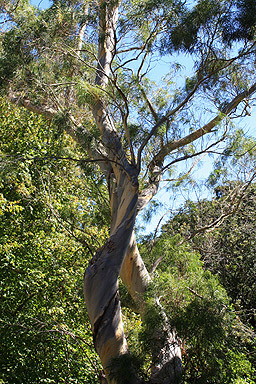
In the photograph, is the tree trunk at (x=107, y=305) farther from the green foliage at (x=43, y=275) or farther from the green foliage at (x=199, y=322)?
the green foliage at (x=43, y=275)

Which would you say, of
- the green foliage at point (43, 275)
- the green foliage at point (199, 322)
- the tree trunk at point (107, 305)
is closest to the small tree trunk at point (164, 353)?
the green foliage at point (199, 322)

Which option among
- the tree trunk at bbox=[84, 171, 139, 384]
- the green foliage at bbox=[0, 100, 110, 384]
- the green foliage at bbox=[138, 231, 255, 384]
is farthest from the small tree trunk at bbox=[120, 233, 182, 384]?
the green foliage at bbox=[0, 100, 110, 384]

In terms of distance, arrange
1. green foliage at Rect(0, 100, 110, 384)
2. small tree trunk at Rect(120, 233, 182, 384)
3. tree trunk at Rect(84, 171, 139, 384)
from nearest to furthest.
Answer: tree trunk at Rect(84, 171, 139, 384)
small tree trunk at Rect(120, 233, 182, 384)
green foliage at Rect(0, 100, 110, 384)

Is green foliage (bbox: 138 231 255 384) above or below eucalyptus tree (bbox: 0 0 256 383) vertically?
below

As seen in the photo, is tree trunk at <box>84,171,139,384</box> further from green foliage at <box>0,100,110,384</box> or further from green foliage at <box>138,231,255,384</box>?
green foliage at <box>0,100,110,384</box>

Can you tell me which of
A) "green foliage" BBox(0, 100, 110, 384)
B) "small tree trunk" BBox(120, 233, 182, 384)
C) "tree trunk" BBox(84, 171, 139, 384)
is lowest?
"small tree trunk" BBox(120, 233, 182, 384)

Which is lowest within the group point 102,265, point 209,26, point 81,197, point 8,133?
point 102,265

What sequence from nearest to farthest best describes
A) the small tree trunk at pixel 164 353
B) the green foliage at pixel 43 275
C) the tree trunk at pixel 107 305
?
the tree trunk at pixel 107 305 < the small tree trunk at pixel 164 353 < the green foliage at pixel 43 275

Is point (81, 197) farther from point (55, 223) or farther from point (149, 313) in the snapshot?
point (149, 313)

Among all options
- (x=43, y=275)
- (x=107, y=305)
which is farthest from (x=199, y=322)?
(x=43, y=275)

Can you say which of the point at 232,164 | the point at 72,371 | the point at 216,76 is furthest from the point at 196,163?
the point at 72,371

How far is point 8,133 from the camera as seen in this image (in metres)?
7.96

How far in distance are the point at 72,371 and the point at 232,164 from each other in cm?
343

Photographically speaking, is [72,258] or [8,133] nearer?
[72,258]
